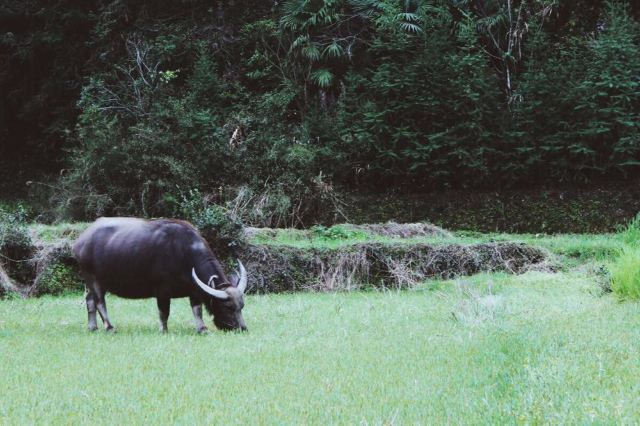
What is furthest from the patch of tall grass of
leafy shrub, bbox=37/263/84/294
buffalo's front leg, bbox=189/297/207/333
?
leafy shrub, bbox=37/263/84/294

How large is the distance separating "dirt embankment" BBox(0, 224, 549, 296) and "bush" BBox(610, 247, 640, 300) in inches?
131

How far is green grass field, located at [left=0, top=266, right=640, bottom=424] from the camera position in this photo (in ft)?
15.1

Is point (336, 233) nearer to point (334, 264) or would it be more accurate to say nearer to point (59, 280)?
point (334, 264)

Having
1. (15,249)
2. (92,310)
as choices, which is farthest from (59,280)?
(92,310)

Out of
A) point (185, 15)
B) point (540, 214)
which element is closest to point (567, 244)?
point (540, 214)

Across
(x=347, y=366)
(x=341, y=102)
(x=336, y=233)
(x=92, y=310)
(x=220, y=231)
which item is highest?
(x=341, y=102)

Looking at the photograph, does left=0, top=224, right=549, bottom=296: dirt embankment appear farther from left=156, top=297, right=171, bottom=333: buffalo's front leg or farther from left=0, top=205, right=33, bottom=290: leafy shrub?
left=156, top=297, right=171, bottom=333: buffalo's front leg

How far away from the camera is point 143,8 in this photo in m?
23.1

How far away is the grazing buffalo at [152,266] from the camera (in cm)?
865

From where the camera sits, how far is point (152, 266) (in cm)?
873

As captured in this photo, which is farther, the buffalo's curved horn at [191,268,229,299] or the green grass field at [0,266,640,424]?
the buffalo's curved horn at [191,268,229,299]

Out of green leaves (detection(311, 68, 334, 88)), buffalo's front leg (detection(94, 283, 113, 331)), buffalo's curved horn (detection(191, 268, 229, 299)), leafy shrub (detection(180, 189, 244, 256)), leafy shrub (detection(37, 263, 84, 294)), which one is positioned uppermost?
green leaves (detection(311, 68, 334, 88))

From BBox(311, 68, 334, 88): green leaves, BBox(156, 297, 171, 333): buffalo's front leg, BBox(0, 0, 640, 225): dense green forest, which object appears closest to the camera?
BBox(156, 297, 171, 333): buffalo's front leg

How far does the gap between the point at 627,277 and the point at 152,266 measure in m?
5.90
